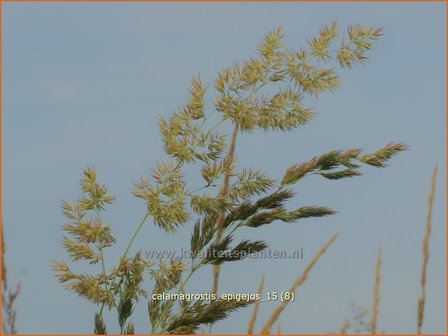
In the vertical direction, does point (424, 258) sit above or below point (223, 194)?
below

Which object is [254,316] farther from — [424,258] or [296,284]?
[424,258]

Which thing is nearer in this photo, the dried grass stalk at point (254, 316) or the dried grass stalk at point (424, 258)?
A: the dried grass stalk at point (254, 316)

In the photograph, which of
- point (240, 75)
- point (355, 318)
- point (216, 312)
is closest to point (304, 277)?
point (216, 312)

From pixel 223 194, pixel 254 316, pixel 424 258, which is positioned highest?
pixel 223 194

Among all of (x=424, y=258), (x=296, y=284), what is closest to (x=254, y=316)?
(x=296, y=284)

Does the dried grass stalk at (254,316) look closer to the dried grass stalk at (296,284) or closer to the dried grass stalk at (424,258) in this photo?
the dried grass stalk at (296,284)

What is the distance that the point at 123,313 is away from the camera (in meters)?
3.81

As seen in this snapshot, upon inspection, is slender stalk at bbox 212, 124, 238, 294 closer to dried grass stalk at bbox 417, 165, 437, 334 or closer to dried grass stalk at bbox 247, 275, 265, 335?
dried grass stalk at bbox 247, 275, 265, 335

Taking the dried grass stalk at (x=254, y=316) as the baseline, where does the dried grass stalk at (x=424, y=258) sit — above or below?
above

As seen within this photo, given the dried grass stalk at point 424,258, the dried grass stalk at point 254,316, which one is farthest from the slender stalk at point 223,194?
the dried grass stalk at point 424,258

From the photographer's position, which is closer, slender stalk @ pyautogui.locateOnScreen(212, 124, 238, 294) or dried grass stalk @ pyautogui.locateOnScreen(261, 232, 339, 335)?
dried grass stalk @ pyautogui.locateOnScreen(261, 232, 339, 335)

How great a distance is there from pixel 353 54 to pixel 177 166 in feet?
3.95

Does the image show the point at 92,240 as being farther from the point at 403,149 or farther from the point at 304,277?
the point at 403,149

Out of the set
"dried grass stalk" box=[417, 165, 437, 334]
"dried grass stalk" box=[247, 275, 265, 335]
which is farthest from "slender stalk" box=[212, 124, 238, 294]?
"dried grass stalk" box=[417, 165, 437, 334]
